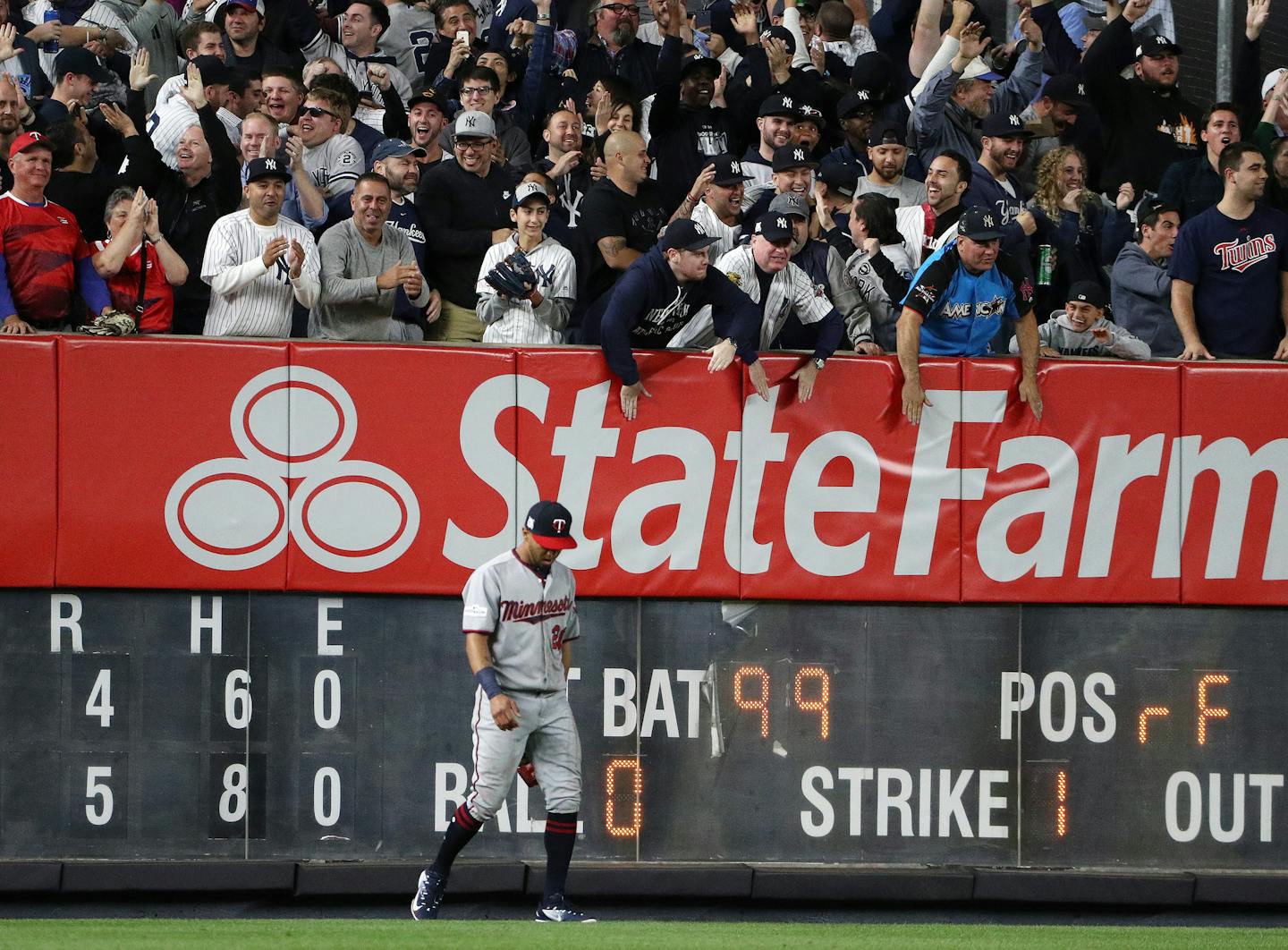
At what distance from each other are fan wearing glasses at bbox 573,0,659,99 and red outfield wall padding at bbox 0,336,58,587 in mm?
6405

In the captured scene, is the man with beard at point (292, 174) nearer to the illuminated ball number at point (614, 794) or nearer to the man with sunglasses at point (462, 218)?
the man with sunglasses at point (462, 218)

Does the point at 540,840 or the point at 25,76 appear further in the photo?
the point at 25,76

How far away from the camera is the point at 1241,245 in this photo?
11.8 m

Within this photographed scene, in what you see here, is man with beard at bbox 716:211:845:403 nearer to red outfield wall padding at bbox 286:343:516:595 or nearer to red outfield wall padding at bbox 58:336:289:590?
red outfield wall padding at bbox 286:343:516:595

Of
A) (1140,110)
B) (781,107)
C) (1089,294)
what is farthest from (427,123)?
(1140,110)

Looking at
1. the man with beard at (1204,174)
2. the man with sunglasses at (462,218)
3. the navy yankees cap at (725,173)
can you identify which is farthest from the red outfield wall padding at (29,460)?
the man with beard at (1204,174)

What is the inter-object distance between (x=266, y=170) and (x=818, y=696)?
4.49m

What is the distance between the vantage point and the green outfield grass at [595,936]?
28.4 ft

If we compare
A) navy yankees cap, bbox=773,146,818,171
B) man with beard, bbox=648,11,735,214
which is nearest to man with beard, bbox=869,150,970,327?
navy yankees cap, bbox=773,146,818,171

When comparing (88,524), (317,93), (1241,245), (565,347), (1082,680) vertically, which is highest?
(317,93)

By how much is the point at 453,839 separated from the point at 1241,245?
624cm

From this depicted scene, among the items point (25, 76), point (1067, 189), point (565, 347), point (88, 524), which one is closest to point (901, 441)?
point (565, 347)

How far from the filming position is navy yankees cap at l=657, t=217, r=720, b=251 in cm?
1059

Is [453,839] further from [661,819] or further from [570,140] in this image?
[570,140]
